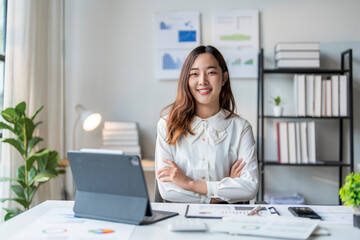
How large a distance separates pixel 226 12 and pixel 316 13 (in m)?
0.78

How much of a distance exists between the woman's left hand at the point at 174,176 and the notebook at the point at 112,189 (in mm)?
386

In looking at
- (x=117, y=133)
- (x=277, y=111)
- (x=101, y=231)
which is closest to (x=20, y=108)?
(x=117, y=133)

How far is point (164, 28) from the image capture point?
3.40 metres

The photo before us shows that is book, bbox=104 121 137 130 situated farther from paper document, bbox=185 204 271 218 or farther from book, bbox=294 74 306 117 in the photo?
paper document, bbox=185 204 271 218

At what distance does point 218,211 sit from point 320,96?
6.79ft

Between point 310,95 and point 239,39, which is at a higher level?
point 239,39

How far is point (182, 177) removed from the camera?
5.94 feet

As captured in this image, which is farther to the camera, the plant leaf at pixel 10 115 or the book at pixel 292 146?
the book at pixel 292 146

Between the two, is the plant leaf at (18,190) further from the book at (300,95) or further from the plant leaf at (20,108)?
the book at (300,95)

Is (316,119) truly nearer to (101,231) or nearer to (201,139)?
(201,139)

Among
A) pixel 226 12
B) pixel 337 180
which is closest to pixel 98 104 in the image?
pixel 226 12

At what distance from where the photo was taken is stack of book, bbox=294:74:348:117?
10.4ft

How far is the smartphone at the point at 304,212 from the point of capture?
4.50 ft

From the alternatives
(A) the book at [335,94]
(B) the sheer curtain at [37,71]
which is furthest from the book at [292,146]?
(B) the sheer curtain at [37,71]
